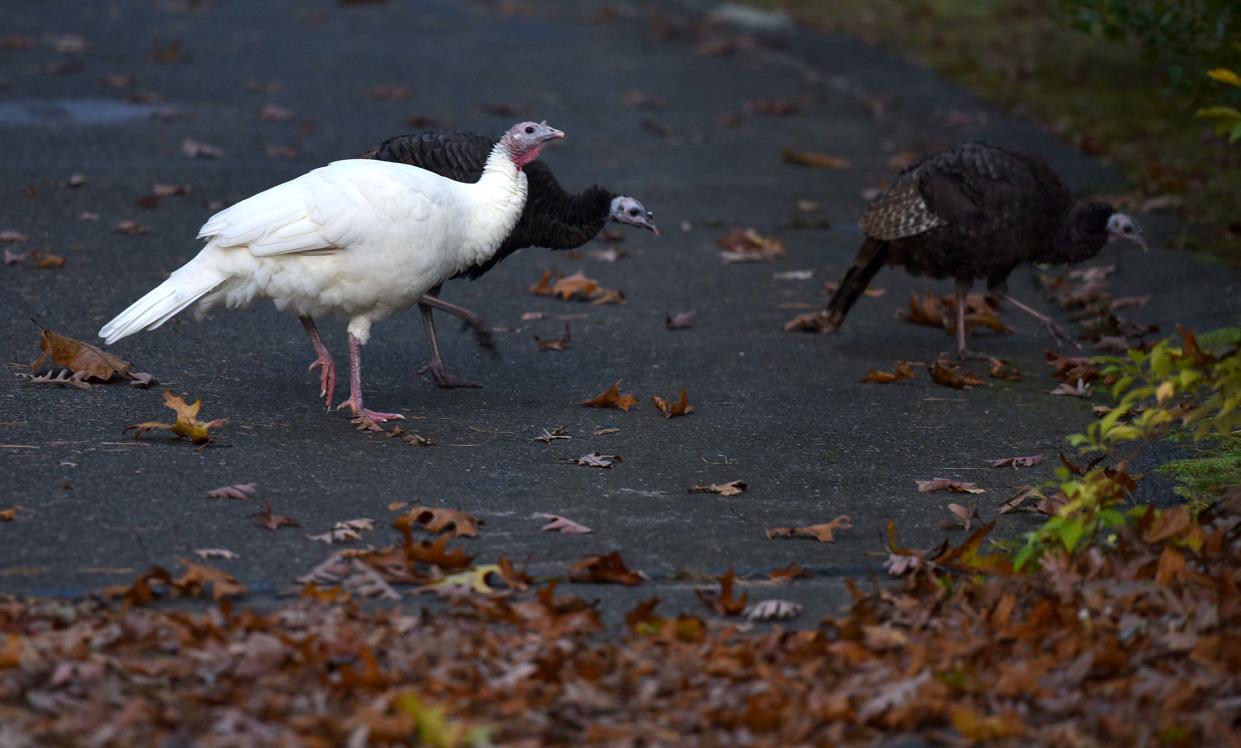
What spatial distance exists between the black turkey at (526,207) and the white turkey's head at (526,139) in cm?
29

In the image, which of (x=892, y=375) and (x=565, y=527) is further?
(x=892, y=375)

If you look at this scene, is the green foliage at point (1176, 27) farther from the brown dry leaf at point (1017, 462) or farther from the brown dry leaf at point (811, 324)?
the brown dry leaf at point (1017, 462)

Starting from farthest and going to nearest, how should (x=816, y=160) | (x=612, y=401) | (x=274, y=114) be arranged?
1. (x=274, y=114)
2. (x=816, y=160)
3. (x=612, y=401)

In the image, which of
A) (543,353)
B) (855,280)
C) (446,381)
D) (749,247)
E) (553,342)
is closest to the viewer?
(446,381)

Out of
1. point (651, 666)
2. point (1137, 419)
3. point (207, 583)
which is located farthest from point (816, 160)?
point (651, 666)

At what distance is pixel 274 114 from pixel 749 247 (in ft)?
16.3

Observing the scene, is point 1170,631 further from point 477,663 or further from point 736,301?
point 736,301

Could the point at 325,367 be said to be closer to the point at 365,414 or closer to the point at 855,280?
the point at 365,414

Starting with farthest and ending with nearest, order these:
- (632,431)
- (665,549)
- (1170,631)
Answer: (632,431), (665,549), (1170,631)

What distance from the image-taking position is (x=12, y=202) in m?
9.88

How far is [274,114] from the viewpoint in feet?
43.1

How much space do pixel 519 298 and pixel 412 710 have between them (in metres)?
5.26

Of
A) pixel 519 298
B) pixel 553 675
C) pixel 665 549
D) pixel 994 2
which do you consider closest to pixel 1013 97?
pixel 994 2

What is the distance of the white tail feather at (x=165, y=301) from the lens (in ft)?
19.7
